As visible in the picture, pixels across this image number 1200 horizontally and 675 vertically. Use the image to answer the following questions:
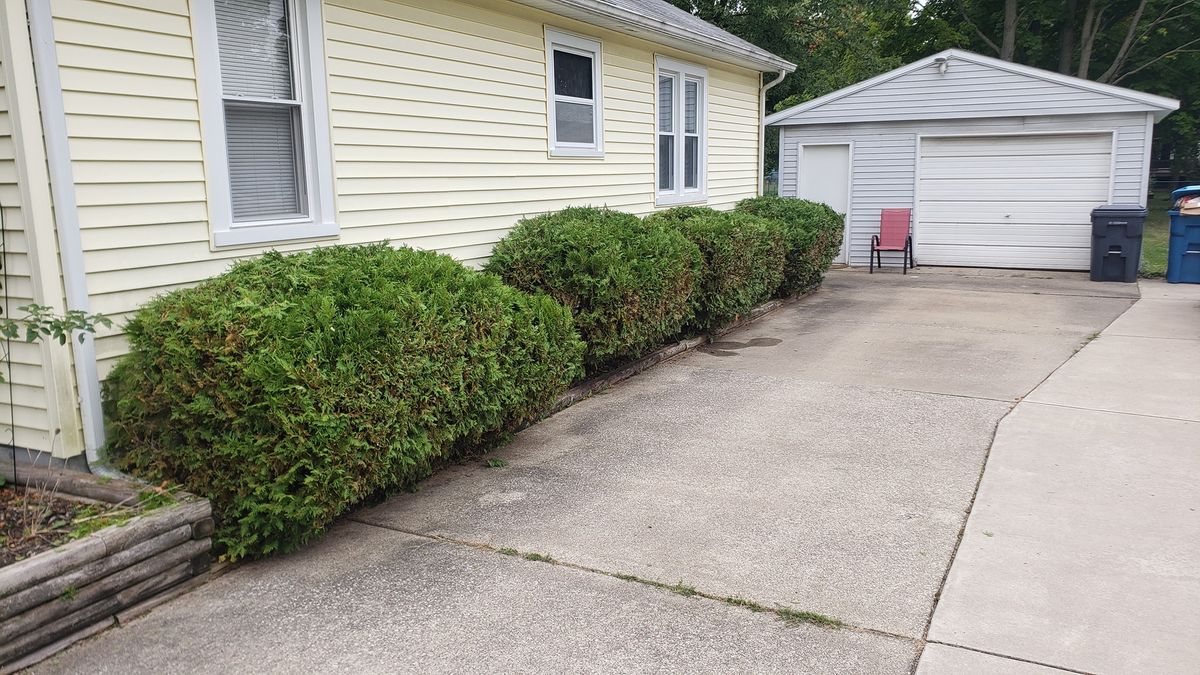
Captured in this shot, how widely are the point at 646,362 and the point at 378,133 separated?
308 cm

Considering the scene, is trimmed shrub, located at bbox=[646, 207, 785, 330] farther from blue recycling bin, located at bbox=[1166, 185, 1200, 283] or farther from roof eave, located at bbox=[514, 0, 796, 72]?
blue recycling bin, located at bbox=[1166, 185, 1200, 283]

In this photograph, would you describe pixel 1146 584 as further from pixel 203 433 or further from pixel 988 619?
pixel 203 433

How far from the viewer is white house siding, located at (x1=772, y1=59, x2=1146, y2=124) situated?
13.1 m

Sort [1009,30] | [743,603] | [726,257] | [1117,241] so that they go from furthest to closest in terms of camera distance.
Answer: [1009,30] → [1117,241] → [726,257] → [743,603]

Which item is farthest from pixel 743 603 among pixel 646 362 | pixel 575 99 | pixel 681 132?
pixel 681 132

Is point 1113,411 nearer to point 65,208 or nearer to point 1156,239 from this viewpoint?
point 65,208

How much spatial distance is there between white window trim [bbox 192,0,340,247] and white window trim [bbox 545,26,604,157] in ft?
9.36

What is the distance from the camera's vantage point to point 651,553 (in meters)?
3.92

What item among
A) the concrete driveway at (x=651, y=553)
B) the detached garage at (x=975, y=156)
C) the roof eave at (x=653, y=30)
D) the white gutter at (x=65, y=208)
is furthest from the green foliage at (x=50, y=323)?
the detached garage at (x=975, y=156)

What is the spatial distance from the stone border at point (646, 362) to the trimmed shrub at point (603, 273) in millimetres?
133

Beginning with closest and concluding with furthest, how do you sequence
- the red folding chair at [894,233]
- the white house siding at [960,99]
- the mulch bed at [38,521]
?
the mulch bed at [38,521], the white house siding at [960,99], the red folding chair at [894,233]

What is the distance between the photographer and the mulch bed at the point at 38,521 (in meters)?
3.36

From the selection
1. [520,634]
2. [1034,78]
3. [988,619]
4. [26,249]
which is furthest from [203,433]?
[1034,78]

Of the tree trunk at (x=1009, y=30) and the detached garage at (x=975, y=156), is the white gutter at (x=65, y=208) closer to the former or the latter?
the detached garage at (x=975, y=156)
